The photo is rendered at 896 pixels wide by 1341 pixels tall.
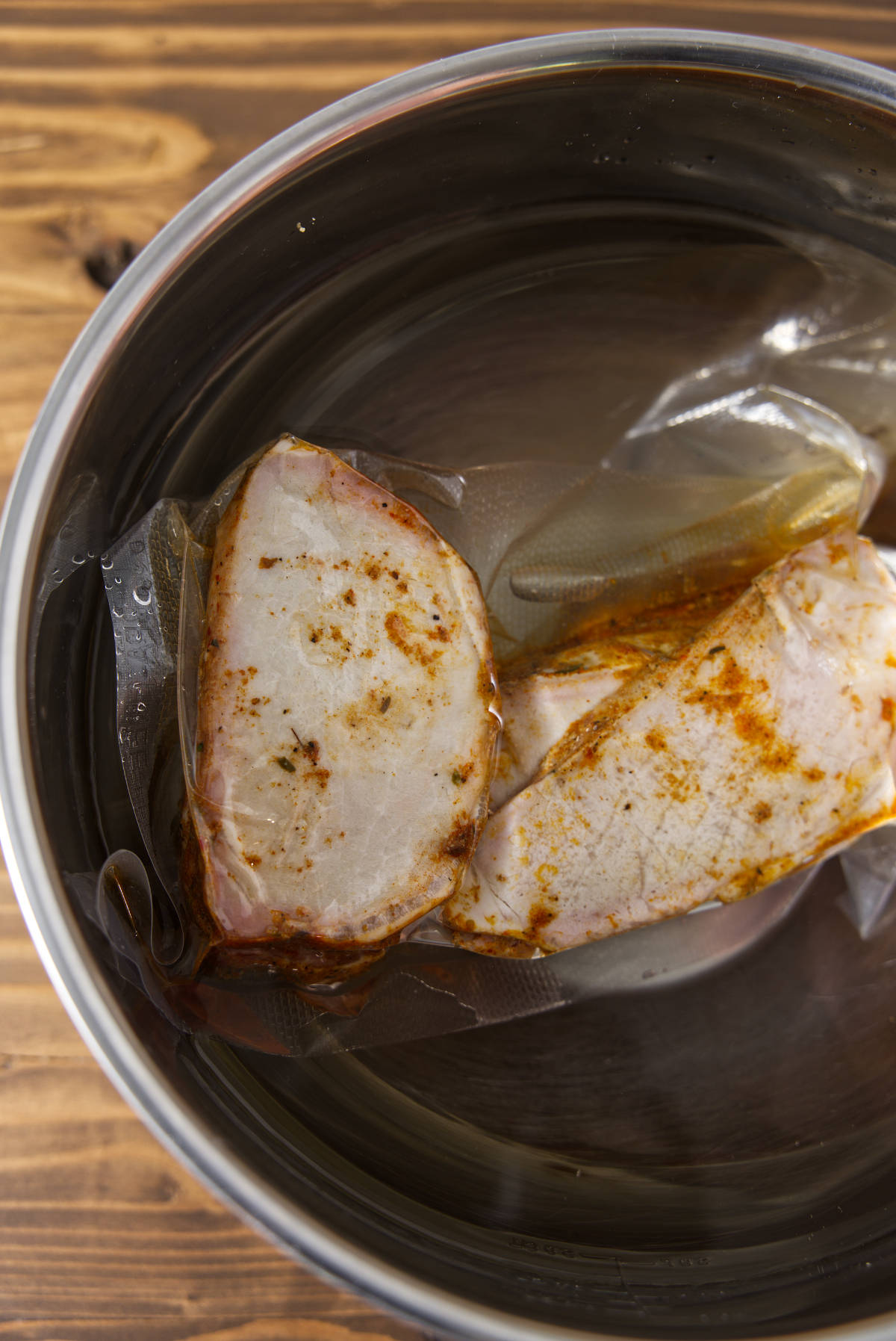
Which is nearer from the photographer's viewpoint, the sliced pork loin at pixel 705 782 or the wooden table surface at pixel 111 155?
the sliced pork loin at pixel 705 782

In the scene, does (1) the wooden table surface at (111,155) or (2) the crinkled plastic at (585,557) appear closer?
(2) the crinkled plastic at (585,557)

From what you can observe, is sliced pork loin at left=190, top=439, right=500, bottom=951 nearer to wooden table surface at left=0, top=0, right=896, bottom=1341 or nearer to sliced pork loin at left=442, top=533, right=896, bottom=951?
sliced pork loin at left=442, top=533, right=896, bottom=951

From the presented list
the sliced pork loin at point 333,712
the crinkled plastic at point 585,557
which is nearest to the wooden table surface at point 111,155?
the crinkled plastic at point 585,557

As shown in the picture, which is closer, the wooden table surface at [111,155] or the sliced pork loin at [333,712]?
the sliced pork loin at [333,712]

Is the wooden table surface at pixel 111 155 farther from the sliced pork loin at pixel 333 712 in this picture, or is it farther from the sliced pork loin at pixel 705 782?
the sliced pork loin at pixel 705 782

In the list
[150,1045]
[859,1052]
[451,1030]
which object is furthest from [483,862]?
[859,1052]

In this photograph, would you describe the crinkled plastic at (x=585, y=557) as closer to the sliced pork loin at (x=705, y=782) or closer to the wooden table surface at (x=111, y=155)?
the sliced pork loin at (x=705, y=782)

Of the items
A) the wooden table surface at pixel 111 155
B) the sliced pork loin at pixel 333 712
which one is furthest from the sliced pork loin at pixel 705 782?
the wooden table surface at pixel 111 155

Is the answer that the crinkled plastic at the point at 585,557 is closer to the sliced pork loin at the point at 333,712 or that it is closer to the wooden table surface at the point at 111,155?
the sliced pork loin at the point at 333,712

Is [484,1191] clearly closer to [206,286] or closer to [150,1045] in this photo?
[150,1045]
